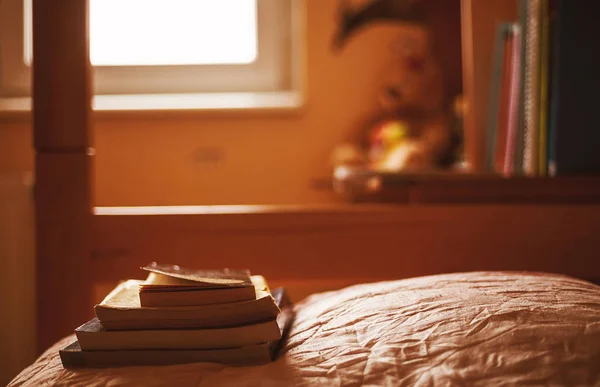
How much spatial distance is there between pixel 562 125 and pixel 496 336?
0.73 metres

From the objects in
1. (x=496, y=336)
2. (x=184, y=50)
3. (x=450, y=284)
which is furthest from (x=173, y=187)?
(x=496, y=336)

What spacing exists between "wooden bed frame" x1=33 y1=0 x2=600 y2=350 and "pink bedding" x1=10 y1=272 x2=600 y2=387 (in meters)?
0.38

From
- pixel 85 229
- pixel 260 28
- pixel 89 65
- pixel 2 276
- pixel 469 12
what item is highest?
pixel 260 28

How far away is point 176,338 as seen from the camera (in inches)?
23.3

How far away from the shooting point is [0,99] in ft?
6.49

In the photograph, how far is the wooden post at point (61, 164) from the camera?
3.20 ft

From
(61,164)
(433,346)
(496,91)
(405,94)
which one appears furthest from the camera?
(405,94)

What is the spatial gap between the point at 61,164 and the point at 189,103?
104 centimetres

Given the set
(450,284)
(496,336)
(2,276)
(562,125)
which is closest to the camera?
(496,336)

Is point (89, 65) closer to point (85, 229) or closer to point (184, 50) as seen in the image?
point (85, 229)

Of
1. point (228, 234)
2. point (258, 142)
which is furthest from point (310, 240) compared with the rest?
point (258, 142)

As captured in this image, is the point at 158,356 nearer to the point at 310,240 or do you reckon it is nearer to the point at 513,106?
the point at 310,240

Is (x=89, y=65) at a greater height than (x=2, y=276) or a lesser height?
greater

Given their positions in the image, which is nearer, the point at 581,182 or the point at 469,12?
the point at 581,182
